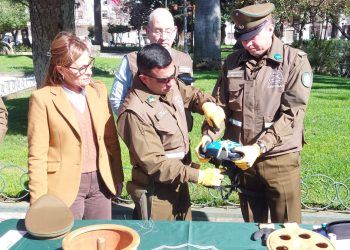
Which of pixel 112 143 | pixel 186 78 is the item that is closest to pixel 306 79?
pixel 186 78

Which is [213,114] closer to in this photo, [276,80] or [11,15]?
[276,80]

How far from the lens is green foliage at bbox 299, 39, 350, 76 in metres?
17.3

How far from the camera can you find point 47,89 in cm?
267

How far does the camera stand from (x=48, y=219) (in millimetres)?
2244

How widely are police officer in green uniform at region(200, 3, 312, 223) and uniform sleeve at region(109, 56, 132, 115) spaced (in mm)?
657

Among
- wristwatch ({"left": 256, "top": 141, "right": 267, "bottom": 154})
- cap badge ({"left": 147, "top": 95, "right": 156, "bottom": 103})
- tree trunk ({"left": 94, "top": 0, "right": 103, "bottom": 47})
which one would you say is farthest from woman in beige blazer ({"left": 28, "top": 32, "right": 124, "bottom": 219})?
tree trunk ({"left": 94, "top": 0, "right": 103, "bottom": 47})

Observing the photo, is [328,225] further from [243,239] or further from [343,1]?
[343,1]

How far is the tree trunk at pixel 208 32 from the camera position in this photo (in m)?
17.0

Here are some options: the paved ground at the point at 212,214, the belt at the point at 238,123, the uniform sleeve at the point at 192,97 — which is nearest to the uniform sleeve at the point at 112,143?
the uniform sleeve at the point at 192,97

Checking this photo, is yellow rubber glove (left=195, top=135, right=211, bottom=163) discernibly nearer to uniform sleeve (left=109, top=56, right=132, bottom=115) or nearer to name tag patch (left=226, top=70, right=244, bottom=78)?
name tag patch (left=226, top=70, right=244, bottom=78)

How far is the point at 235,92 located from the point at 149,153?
28.8 inches

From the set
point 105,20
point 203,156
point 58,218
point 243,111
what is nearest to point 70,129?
point 58,218

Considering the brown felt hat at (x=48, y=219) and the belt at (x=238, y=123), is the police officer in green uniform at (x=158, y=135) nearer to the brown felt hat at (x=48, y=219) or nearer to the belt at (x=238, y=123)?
the belt at (x=238, y=123)

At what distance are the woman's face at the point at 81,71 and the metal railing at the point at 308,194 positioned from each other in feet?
6.44
